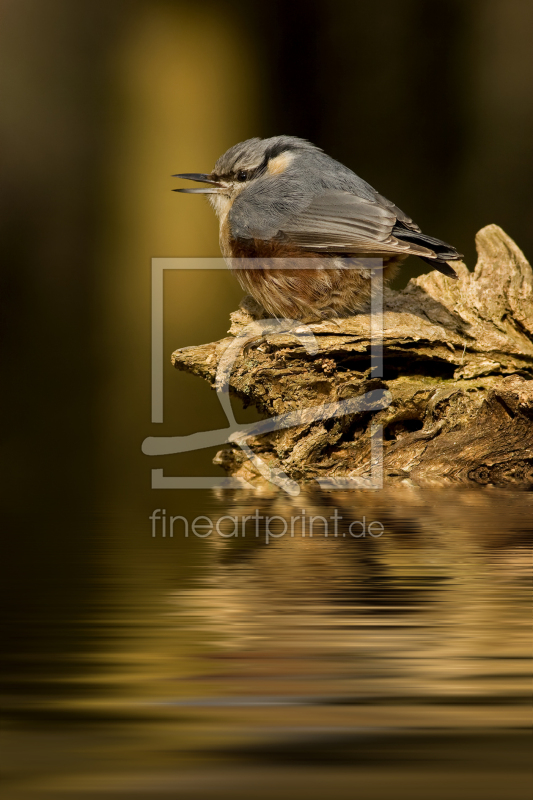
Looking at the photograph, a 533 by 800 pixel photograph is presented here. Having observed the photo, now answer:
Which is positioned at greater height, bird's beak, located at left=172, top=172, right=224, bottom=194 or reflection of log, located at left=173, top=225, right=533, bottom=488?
bird's beak, located at left=172, top=172, right=224, bottom=194

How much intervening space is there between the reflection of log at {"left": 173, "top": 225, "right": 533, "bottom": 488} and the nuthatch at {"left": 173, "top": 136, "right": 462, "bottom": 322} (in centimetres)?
8

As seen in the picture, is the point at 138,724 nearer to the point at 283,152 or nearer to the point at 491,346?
the point at 491,346

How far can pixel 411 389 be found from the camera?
1.61m

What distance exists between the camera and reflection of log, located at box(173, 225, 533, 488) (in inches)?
60.3

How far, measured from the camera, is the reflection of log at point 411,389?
1532 mm

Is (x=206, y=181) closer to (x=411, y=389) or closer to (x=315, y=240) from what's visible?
(x=315, y=240)

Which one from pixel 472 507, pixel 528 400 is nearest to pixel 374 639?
pixel 472 507

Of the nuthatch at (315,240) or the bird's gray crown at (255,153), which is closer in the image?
the nuthatch at (315,240)

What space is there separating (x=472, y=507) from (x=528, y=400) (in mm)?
449

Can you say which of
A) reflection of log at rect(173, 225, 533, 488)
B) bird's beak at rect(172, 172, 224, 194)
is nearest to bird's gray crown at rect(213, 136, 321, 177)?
bird's beak at rect(172, 172, 224, 194)

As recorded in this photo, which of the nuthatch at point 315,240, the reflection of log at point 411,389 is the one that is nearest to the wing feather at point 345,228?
the nuthatch at point 315,240

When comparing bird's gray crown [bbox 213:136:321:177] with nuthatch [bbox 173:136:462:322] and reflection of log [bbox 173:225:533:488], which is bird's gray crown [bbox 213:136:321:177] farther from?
reflection of log [bbox 173:225:533:488]

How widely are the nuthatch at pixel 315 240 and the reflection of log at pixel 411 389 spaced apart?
0.26 feet

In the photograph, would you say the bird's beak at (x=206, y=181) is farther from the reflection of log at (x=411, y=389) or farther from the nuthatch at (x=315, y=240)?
the reflection of log at (x=411, y=389)
